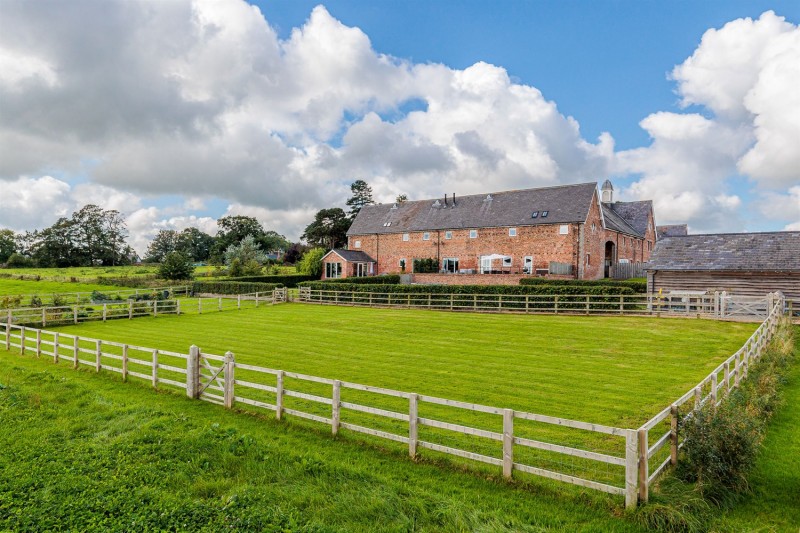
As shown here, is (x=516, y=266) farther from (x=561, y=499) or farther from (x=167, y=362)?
(x=561, y=499)

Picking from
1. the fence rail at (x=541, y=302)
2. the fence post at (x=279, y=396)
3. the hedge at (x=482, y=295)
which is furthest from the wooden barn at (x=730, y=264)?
the fence post at (x=279, y=396)

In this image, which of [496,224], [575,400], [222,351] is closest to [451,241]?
[496,224]

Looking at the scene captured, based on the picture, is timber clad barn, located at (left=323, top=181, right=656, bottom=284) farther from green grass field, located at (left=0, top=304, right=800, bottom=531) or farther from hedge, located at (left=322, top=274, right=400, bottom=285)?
green grass field, located at (left=0, top=304, right=800, bottom=531)

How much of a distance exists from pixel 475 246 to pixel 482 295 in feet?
45.1

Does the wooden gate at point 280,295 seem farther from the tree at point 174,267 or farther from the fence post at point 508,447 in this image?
the fence post at point 508,447

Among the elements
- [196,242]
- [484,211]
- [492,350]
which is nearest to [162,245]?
[196,242]

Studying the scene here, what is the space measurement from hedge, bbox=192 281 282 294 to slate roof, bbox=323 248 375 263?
7.28 metres

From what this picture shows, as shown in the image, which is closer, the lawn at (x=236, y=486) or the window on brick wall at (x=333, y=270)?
the lawn at (x=236, y=486)

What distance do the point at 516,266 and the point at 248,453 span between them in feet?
112

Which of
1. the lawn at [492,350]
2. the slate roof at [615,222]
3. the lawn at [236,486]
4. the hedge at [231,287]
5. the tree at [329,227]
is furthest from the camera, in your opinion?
the tree at [329,227]

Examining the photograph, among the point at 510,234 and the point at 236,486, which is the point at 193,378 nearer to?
the point at 236,486

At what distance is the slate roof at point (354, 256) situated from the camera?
1811 inches

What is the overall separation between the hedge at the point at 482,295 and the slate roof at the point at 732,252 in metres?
2.95

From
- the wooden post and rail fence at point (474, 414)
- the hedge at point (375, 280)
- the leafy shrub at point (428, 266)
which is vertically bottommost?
the wooden post and rail fence at point (474, 414)
